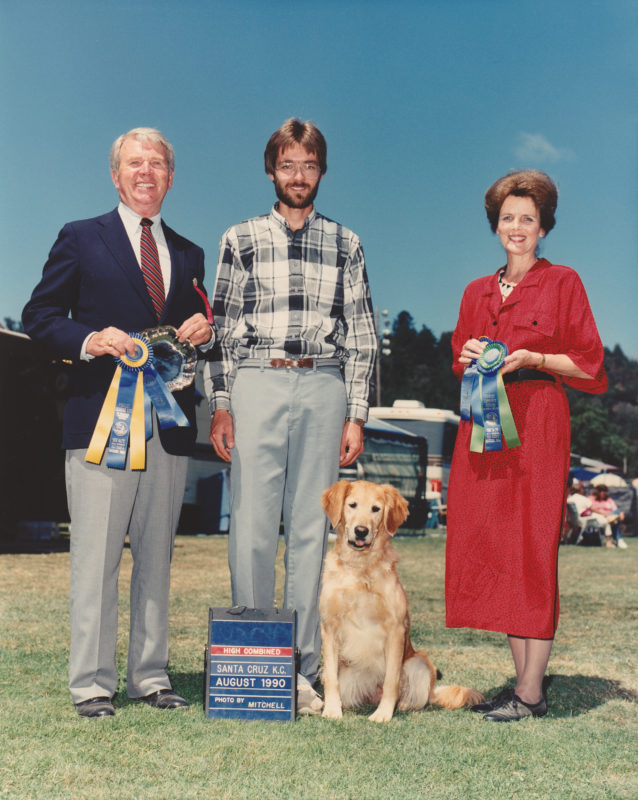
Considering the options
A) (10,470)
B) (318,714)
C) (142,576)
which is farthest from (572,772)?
(10,470)

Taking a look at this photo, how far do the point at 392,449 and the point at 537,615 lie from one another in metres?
16.3

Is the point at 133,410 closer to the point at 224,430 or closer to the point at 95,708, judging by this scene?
the point at 224,430

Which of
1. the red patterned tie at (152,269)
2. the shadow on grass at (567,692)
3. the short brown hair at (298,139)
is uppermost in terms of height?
the short brown hair at (298,139)

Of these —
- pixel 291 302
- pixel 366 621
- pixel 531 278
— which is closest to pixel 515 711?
pixel 366 621

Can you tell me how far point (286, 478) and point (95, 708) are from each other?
3.92 ft

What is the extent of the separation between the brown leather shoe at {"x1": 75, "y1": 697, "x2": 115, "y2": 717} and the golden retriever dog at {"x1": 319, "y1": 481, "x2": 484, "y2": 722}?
2.84ft

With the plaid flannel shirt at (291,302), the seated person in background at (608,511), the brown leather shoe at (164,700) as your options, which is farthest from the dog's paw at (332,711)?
the seated person in background at (608,511)

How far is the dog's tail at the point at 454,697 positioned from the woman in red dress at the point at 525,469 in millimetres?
63

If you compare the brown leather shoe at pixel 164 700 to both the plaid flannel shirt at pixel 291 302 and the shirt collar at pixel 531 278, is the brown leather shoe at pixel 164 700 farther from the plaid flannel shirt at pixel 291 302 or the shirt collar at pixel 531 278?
the shirt collar at pixel 531 278

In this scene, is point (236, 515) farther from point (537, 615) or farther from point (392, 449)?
point (392, 449)

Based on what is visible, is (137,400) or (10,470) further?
(10,470)

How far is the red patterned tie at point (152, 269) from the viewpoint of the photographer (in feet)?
11.0

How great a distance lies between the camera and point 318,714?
3283mm

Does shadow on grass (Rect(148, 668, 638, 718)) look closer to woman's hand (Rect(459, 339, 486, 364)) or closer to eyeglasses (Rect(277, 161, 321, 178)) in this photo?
woman's hand (Rect(459, 339, 486, 364))
